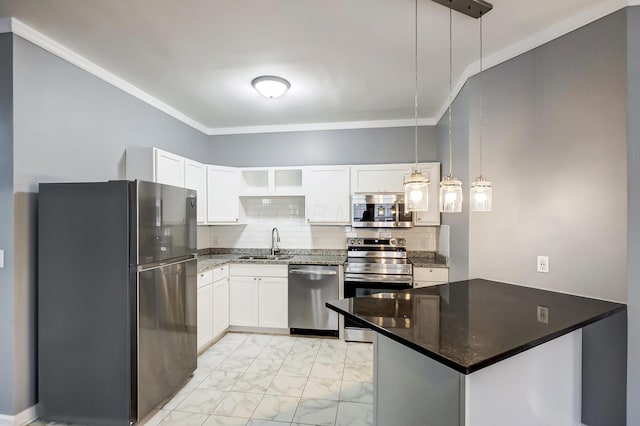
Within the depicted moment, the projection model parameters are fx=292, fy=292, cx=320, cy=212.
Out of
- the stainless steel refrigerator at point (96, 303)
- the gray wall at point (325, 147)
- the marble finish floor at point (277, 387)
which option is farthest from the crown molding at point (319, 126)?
the marble finish floor at point (277, 387)

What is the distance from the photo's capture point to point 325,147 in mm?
4145

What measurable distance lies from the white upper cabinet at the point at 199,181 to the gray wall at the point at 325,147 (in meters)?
0.74

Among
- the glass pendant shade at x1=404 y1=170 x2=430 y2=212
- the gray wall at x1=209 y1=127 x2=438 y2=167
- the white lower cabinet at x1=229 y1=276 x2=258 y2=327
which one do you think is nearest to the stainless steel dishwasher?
the white lower cabinet at x1=229 y1=276 x2=258 y2=327

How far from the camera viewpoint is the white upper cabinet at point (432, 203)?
12.0 ft

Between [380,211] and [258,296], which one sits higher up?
[380,211]

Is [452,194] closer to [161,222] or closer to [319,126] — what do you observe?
[161,222]

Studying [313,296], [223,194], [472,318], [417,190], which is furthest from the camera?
[223,194]

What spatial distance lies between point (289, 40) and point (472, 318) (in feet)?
7.15

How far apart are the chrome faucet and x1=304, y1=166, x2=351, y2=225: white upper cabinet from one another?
58 centimetres

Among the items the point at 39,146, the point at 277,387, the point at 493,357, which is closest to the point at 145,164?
the point at 39,146

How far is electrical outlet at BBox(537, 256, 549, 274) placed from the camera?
2.07 m

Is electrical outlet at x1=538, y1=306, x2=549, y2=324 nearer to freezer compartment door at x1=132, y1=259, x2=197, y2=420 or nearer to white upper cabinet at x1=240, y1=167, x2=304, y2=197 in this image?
freezer compartment door at x1=132, y1=259, x2=197, y2=420

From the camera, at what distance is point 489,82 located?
243 centimetres

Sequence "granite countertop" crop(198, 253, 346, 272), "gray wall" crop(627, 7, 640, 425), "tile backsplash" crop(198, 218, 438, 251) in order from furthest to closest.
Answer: "tile backsplash" crop(198, 218, 438, 251) < "granite countertop" crop(198, 253, 346, 272) < "gray wall" crop(627, 7, 640, 425)
